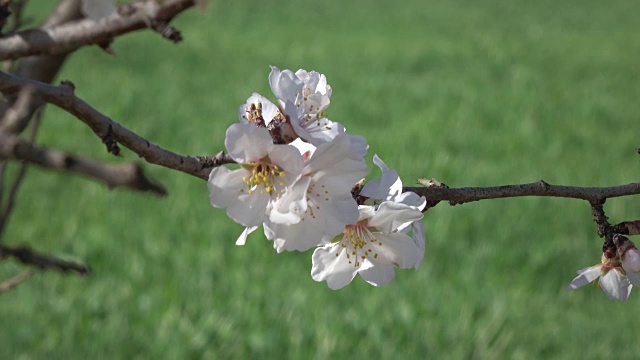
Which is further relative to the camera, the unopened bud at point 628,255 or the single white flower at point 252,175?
the unopened bud at point 628,255

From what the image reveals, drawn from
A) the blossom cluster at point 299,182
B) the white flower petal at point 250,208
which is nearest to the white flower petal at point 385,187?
the blossom cluster at point 299,182

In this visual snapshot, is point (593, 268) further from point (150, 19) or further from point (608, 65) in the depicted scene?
point (608, 65)

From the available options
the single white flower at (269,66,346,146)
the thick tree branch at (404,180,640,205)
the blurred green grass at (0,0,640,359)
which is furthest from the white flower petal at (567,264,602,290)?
the blurred green grass at (0,0,640,359)

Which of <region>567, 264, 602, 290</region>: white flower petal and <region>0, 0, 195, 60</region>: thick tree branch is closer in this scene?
<region>567, 264, 602, 290</region>: white flower petal

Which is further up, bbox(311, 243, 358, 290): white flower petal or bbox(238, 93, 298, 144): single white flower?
bbox(238, 93, 298, 144): single white flower

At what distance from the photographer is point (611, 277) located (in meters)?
0.97

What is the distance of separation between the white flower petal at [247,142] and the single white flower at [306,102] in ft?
0.12

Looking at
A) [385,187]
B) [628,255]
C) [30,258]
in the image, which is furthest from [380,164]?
[30,258]

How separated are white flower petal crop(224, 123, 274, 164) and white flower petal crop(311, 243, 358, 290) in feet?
0.65

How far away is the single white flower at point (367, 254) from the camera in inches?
33.7

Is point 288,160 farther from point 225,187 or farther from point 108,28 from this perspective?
point 108,28

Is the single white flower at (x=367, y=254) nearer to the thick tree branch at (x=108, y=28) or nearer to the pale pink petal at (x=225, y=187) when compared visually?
the pale pink petal at (x=225, y=187)

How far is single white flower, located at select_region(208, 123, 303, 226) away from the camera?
0.73 meters

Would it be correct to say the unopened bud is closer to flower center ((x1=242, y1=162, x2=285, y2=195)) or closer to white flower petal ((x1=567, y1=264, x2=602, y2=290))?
white flower petal ((x1=567, y1=264, x2=602, y2=290))
